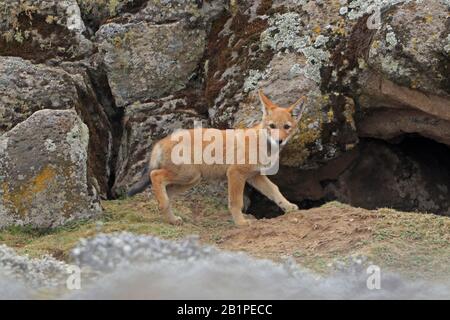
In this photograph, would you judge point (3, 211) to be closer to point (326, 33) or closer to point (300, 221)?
point (300, 221)

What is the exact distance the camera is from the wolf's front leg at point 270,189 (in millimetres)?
12438

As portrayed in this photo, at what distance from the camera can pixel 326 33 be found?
13.8 meters

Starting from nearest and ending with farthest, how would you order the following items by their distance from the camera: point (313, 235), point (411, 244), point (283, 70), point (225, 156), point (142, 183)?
point (411, 244) → point (313, 235) → point (225, 156) → point (142, 183) → point (283, 70)

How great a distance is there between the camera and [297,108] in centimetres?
1245

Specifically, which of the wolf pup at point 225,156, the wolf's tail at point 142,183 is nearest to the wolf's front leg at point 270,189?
the wolf pup at point 225,156

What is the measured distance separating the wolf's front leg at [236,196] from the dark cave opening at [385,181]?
180 centimetres

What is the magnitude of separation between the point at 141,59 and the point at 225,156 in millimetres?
3142

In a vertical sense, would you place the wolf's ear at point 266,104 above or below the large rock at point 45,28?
below

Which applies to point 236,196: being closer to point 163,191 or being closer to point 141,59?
point 163,191

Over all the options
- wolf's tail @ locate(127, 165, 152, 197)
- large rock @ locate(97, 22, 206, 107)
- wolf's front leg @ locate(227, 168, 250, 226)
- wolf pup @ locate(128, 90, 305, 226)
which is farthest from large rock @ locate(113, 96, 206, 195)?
wolf's front leg @ locate(227, 168, 250, 226)

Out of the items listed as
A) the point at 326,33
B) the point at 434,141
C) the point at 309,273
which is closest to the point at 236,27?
the point at 326,33

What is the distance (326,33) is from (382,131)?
1900 mm

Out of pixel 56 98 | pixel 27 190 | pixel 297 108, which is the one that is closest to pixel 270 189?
pixel 297 108

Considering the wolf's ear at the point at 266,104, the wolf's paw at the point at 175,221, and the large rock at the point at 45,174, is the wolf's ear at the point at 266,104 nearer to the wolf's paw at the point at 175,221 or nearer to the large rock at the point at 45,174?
the wolf's paw at the point at 175,221
